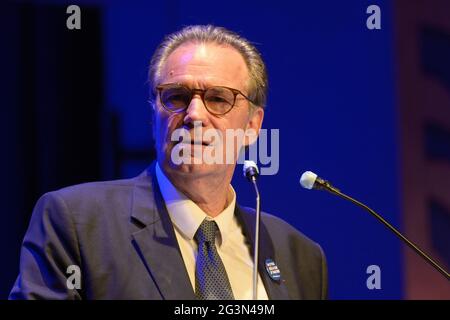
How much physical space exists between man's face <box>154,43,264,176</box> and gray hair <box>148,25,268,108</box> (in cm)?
3

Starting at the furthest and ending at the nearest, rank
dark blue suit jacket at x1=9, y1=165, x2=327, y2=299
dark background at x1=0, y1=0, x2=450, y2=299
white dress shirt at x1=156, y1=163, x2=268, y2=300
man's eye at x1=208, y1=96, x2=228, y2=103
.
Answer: dark background at x1=0, y1=0, x2=450, y2=299 < man's eye at x1=208, y1=96, x2=228, y2=103 < white dress shirt at x1=156, y1=163, x2=268, y2=300 < dark blue suit jacket at x1=9, y1=165, x2=327, y2=299

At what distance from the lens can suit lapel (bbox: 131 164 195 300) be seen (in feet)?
5.49

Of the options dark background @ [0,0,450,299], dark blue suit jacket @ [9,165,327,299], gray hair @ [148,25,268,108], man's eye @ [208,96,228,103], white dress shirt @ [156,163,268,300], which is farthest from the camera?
dark background @ [0,0,450,299]

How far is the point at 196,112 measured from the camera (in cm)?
187

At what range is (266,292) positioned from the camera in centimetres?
183

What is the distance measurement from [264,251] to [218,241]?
14 centimetres

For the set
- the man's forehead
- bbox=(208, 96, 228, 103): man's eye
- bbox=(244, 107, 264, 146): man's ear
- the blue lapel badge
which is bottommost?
the blue lapel badge

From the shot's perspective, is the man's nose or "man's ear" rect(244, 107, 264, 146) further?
"man's ear" rect(244, 107, 264, 146)

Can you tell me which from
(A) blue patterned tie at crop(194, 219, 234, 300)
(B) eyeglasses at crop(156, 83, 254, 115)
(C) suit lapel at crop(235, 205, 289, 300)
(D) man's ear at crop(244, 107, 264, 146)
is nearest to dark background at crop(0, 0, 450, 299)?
(D) man's ear at crop(244, 107, 264, 146)

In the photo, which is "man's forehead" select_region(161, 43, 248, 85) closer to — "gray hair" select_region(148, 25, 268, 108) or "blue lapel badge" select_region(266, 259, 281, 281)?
"gray hair" select_region(148, 25, 268, 108)

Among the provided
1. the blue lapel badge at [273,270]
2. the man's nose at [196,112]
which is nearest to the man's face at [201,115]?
the man's nose at [196,112]
